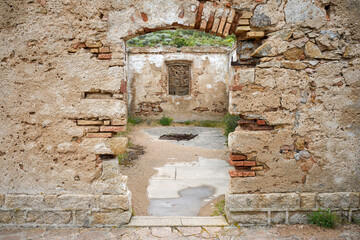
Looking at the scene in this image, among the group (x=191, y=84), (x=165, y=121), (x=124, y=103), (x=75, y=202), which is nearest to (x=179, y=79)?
(x=191, y=84)

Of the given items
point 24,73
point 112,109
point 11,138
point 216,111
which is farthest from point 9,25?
point 216,111

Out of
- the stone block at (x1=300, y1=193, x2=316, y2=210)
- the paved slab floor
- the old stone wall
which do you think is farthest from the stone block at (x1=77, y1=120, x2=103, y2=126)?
the stone block at (x1=300, y1=193, x2=316, y2=210)

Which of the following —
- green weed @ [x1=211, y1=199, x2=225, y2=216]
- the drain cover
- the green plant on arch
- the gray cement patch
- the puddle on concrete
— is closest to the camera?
green weed @ [x1=211, y1=199, x2=225, y2=216]

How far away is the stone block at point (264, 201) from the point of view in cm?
313

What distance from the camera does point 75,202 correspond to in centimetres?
306

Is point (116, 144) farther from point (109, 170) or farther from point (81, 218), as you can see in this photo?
point (81, 218)

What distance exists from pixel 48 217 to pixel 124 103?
1687 mm

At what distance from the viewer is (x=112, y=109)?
3027 millimetres

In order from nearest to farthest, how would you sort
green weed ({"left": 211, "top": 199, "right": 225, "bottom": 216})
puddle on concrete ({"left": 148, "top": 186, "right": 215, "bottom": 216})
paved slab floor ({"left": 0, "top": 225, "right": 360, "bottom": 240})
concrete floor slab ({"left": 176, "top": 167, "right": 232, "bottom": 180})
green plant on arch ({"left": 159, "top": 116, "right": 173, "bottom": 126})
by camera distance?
paved slab floor ({"left": 0, "top": 225, "right": 360, "bottom": 240}) → green weed ({"left": 211, "top": 199, "right": 225, "bottom": 216}) → puddle on concrete ({"left": 148, "top": 186, "right": 215, "bottom": 216}) → concrete floor slab ({"left": 176, "top": 167, "right": 232, "bottom": 180}) → green plant on arch ({"left": 159, "top": 116, "right": 173, "bottom": 126})

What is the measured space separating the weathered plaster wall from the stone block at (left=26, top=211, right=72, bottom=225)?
8730 mm

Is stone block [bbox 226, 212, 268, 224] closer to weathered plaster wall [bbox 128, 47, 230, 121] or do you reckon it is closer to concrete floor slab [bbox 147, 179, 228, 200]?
concrete floor slab [bbox 147, 179, 228, 200]

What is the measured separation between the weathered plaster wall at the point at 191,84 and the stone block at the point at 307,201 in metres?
8.65

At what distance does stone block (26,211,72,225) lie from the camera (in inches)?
121

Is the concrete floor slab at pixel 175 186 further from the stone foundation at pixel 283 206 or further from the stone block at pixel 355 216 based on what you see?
the stone block at pixel 355 216
